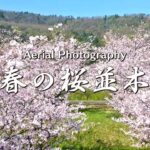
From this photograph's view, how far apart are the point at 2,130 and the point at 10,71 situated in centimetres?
197

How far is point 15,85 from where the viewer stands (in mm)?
13195

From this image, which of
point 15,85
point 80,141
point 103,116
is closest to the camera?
point 15,85

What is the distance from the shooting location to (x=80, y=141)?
1966cm

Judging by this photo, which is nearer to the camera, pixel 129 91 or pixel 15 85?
pixel 15 85

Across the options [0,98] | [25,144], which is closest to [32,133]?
[25,144]

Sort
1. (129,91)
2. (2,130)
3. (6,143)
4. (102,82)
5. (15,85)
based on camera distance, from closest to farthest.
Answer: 1. (6,143)
2. (2,130)
3. (15,85)
4. (102,82)
5. (129,91)

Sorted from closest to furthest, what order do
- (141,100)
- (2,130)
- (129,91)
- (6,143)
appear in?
1. (6,143)
2. (2,130)
3. (141,100)
4. (129,91)

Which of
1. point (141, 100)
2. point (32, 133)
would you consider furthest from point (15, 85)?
point (141, 100)

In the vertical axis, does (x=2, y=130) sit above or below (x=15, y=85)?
below

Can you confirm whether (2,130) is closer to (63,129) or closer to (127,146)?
(63,129)

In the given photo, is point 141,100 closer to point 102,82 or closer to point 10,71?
point 102,82

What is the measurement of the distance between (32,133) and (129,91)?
47.9ft

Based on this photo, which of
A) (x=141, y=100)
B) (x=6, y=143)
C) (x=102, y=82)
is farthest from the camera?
(x=141, y=100)

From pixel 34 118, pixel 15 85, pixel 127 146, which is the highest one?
pixel 15 85
